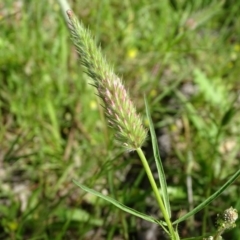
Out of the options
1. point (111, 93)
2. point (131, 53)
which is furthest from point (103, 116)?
point (111, 93)

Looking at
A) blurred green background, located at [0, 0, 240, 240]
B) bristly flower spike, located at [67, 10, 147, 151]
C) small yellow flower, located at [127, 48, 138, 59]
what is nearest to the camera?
bristly flower spike, located at [67, 10, 147, 151]

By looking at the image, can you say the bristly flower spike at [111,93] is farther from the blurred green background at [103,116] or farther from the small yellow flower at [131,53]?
the small yellow flower at [131,53]

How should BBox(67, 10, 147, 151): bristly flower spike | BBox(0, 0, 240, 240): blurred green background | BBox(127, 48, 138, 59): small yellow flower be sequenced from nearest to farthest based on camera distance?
BBox(67, 10, 147, 151): bristly flower spike → BBox(0, 0, 240, 240): blurred green background → BBox(127, 48, 138, 59): small yellow flower

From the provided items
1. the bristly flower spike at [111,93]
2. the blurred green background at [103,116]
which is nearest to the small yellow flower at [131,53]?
the blurred green background at [103,116]

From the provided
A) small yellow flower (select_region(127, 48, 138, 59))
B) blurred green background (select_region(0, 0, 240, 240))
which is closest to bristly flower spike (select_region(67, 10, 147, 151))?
blurred green background (select_region(0, 0, 240, 240))

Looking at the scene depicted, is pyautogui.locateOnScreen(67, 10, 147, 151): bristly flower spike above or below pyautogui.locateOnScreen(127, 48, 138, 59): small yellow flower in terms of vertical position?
below

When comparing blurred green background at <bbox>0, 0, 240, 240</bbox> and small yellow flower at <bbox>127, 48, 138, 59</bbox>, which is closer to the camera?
blurred green background at <bbox>0, 0, 240, 240</bbox>

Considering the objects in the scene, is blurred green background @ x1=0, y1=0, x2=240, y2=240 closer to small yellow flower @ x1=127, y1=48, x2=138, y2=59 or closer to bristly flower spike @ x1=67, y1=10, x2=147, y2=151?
small yellow flower @ x1=127, y1=48, x2=138, y2=59
